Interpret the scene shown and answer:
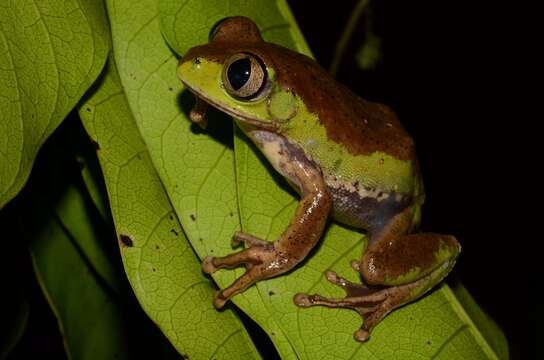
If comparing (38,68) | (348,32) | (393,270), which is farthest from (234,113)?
(348,32)

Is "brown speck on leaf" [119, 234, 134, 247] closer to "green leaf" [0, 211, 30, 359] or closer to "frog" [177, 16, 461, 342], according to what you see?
"frog" [177, 16, 461, 342]

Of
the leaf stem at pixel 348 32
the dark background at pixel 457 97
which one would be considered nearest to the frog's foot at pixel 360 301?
the leaf stem at pixel 348 32

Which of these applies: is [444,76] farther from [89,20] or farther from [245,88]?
[89,20]

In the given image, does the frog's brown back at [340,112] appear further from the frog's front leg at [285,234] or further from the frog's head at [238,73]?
the frog's front leg at [285,234]

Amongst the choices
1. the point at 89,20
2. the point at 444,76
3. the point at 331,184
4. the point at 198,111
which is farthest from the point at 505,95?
the point at 89,20

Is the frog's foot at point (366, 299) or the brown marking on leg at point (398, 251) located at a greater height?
the brown marking on leg at point (398, 251)

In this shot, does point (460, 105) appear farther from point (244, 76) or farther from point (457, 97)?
point (244, 76)
